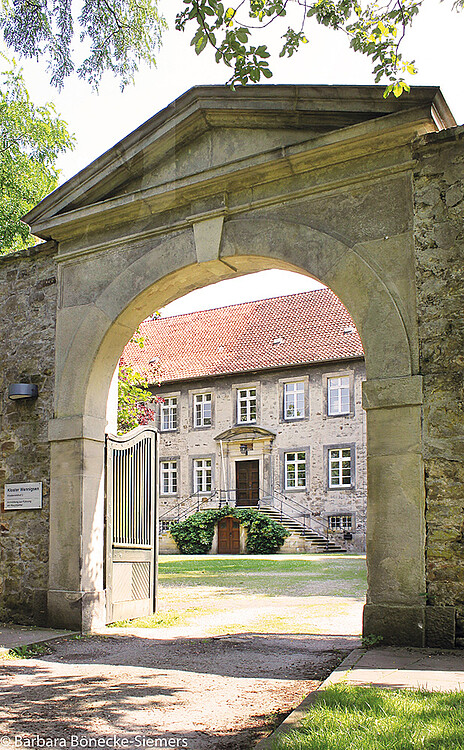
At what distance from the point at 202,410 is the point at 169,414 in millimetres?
1774

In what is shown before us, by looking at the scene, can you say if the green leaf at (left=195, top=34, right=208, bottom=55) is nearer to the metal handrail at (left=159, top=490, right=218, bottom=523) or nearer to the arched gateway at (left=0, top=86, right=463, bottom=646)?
the arched gateway at (left=0, top=86, right=463, bottom=646)

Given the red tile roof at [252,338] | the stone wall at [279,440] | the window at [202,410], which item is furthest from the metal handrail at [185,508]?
the red tile roof at [252,338]

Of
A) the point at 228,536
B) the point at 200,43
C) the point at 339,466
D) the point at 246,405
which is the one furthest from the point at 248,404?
the point at 200,43

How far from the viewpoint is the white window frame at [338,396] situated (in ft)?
88.1

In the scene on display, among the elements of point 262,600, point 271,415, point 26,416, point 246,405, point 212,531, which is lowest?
point 212,531

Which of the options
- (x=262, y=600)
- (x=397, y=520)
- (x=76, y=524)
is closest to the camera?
(x=397, y=520)

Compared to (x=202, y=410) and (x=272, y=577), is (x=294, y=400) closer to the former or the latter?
(x=202, y=410)

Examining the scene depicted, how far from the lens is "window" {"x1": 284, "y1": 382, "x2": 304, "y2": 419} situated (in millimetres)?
27938

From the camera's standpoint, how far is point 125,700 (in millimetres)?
4785

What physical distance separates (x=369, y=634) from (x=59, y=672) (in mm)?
2481

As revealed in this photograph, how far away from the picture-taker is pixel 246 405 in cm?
2917

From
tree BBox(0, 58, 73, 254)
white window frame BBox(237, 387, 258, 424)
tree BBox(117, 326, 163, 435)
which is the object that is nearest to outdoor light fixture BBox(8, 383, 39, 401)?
tree BBox(117, 326, 163, 435)

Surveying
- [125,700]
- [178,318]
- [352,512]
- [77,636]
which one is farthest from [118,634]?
[178,318]

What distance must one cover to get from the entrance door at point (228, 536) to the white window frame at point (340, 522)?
11.7ft
